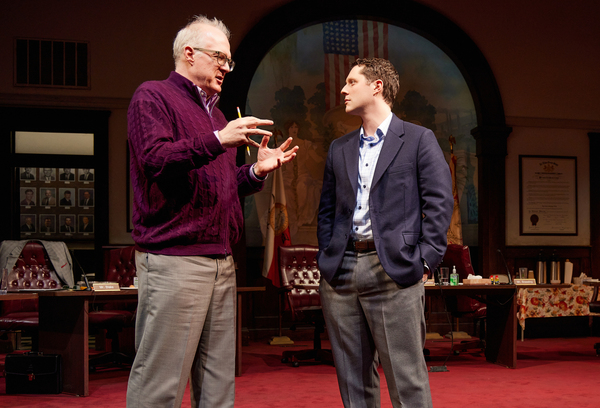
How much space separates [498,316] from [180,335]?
4.14 meters

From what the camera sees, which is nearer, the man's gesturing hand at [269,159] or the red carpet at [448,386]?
the man's gesturing hand at [269,159]

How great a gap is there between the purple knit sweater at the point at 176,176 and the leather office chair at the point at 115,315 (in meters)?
3.44

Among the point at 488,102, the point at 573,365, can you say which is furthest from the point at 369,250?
the point at 488,102

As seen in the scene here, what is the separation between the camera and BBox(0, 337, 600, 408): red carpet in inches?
150

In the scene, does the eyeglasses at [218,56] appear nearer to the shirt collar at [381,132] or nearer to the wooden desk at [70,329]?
the shirt collar at [381,132]

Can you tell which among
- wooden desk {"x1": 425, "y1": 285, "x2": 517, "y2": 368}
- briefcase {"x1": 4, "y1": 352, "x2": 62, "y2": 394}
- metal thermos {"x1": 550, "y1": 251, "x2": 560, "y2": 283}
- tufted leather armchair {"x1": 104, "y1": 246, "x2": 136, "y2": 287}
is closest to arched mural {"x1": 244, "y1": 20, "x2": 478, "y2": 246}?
metal thermos {"x1": 550, "y1": 251, "x2": 560, "y2": 283}

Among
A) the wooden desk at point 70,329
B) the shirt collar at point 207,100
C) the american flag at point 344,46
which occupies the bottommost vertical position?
the wooden desk at point 70,329

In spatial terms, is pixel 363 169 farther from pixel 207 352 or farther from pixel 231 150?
pixel 207 352

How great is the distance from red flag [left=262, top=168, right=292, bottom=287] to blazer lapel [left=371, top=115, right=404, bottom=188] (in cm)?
475

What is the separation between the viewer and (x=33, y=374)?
4031mm

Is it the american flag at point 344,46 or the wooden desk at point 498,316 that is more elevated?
the american flag at point 344,46

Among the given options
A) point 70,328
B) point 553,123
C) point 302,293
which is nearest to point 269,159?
point 70,328

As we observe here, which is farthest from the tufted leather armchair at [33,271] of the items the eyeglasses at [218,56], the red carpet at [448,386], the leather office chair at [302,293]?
the eyeglasses at [218,56]

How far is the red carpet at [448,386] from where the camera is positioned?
3.82 metres
